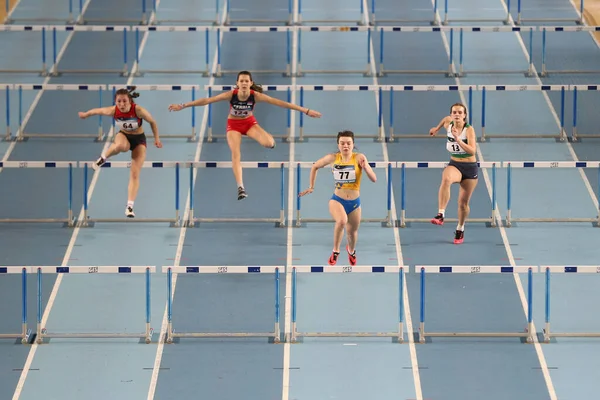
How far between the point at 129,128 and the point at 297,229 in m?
3.58

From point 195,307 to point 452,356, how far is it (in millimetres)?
3517

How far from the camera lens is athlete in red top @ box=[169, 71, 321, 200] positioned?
20.9m

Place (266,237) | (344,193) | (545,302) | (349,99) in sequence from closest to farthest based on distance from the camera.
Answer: (344,193) < (545,302) < (266,237) < (349,99)

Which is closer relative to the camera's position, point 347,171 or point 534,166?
point 347,171

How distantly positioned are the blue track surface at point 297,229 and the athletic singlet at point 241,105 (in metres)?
2.22

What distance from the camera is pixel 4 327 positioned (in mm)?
20625

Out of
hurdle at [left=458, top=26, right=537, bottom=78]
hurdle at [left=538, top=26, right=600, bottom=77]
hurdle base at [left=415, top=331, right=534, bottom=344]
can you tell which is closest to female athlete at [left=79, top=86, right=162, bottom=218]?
hurdle base at [left=415, top=331, right=534, bottom=344]

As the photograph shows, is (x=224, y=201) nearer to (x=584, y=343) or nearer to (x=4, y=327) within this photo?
(x=4, y=327)

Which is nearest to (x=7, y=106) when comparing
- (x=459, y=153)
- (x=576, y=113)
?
(x=459, y=153)

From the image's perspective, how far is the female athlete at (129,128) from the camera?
20.5 m

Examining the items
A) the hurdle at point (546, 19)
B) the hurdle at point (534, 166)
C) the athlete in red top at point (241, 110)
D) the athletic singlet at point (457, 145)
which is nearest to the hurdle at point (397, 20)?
the hurdle at point (546, 19)

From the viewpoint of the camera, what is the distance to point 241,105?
21.1m

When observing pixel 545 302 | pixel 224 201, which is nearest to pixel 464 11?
pixel 224 201

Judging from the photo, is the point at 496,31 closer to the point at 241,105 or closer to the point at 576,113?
the point at 576,113
